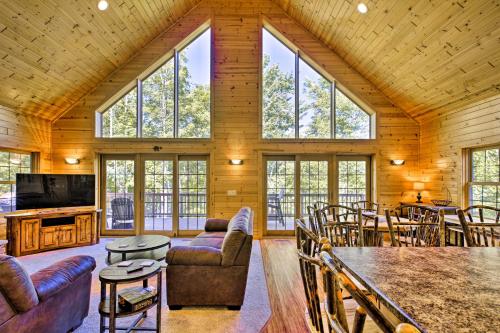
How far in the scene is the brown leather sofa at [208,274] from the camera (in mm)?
2887

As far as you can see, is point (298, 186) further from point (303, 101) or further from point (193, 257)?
point (193, 257)

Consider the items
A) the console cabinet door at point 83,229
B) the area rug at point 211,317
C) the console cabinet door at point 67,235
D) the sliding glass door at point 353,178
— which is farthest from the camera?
the sliding glass door at point 353,178

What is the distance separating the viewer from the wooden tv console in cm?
472

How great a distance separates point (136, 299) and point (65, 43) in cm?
452

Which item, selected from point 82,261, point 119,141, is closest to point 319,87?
point 119,141

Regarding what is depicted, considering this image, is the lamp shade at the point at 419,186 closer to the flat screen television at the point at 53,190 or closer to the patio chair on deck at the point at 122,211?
the patio chair on deck at the point at 122,211

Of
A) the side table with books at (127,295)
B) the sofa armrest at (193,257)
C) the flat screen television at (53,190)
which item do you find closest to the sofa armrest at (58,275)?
the side table with books at (127,295)

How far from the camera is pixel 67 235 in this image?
→ 5.29m

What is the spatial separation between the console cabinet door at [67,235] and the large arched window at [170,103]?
213 centimetres

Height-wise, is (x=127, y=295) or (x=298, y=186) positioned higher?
(x=298, y=186)

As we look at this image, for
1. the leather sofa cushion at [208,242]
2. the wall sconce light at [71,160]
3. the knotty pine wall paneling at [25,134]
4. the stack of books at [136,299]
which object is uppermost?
the knotty pine wall paneling at [25,134]

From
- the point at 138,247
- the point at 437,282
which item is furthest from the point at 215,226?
the point at 437,282

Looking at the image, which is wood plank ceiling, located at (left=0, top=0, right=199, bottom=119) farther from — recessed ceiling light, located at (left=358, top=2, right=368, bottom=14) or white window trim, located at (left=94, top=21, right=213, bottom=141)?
recessed ceiling light, located at (left=358, top=2, right=368, bottom=14)

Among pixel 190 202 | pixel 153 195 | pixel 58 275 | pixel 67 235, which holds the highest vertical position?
pixel 153 195
